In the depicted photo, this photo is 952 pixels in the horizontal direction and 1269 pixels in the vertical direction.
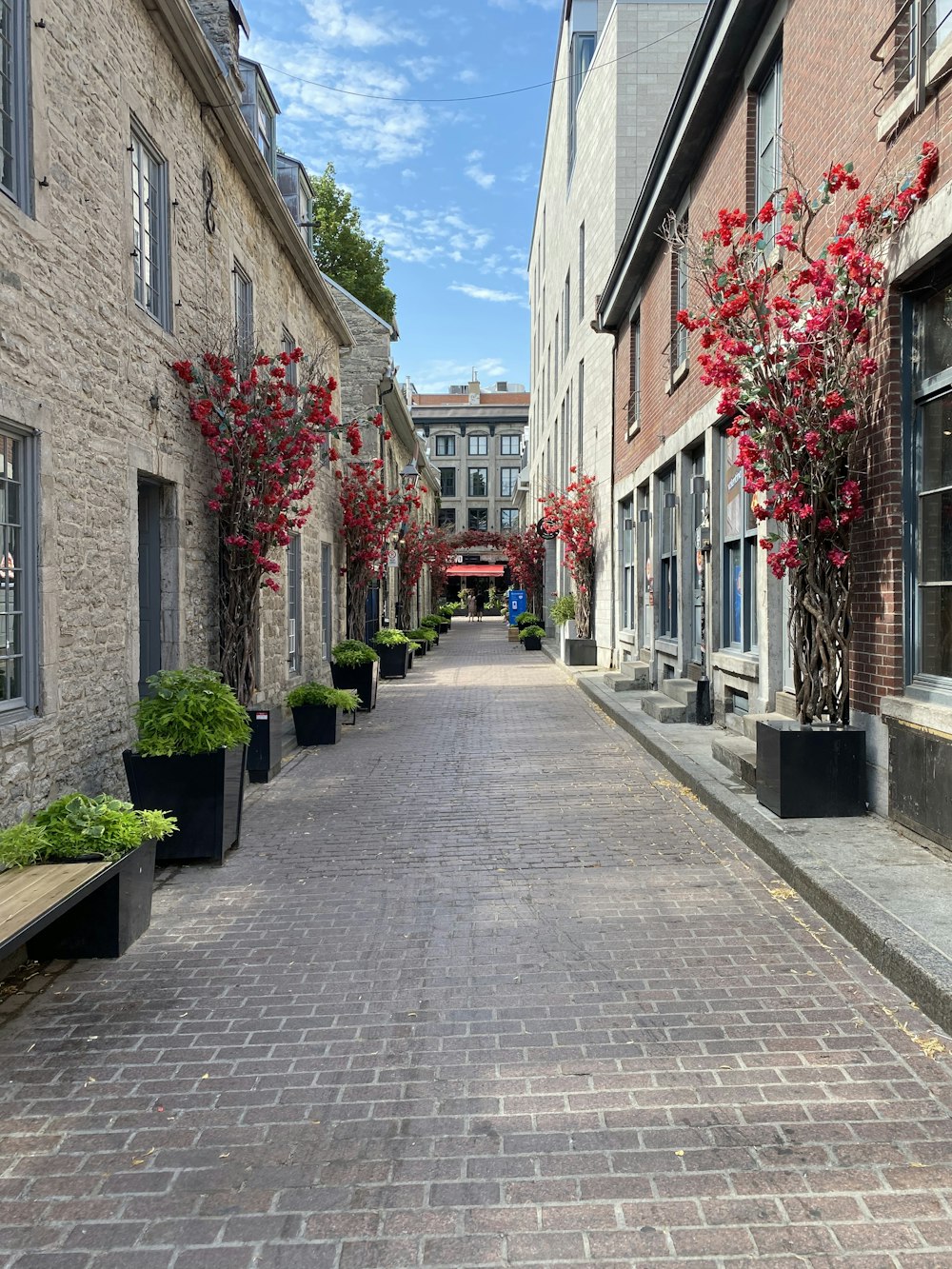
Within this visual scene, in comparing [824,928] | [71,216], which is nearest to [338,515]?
[71,216]

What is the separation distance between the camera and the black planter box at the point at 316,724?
37.8 feet

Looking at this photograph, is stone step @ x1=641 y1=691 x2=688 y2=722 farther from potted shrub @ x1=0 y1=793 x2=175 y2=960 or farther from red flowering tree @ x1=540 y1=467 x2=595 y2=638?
red flowering tree @ x1=540 y1=467 x2=595 y2=638

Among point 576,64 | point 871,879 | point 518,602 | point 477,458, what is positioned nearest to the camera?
point 871,879

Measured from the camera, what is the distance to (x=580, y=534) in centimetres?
2211

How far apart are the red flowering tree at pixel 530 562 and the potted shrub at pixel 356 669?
20081 mm

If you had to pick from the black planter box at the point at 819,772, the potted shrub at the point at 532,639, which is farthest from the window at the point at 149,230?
the potted shrub at the point at 532,639

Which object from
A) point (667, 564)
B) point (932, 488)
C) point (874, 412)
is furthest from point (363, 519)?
point (932, 488)

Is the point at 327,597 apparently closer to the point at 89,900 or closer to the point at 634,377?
the point at 634,377

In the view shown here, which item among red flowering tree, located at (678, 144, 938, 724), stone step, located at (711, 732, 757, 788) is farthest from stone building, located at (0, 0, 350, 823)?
stone step, located at (711, 732, 757, 788)

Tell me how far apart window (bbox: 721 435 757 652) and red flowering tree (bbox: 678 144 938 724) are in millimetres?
2962

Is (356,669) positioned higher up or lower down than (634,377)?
lower down

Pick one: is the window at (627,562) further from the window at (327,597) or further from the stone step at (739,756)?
the stone step at (739,756)

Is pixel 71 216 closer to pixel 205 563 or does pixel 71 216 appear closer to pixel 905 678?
pixel 205 563

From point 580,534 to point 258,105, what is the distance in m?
11.8
